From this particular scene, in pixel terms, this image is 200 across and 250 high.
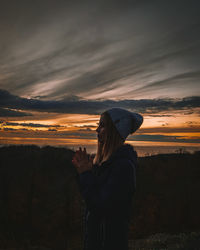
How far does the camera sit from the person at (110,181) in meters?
1.52

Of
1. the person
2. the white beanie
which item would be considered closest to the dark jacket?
the person

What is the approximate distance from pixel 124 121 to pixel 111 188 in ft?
1.89

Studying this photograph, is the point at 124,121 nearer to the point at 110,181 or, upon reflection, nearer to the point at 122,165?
the point at 122,165

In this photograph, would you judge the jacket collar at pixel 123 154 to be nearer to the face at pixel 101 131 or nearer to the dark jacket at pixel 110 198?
the dark jacket at pixel 110 198

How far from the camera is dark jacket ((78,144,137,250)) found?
4.98ft

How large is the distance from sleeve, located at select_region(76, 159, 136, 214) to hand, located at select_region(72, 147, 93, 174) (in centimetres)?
7

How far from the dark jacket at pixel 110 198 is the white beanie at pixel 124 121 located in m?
0.14

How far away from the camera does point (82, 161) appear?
1.67m

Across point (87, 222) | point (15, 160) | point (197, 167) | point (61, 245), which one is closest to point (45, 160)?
point (15, 160)

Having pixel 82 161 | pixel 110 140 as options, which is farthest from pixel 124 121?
pixel 82 161

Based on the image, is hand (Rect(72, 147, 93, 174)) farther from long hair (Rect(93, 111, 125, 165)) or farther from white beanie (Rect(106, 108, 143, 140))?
white beanie (Rect(106, 108, 143, 140))

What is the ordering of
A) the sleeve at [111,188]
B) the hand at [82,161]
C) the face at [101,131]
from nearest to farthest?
the sleeve at [111,188], the hand at [82,161], the face at [101,131]

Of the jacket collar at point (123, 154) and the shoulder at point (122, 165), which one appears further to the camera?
the jacket collar at point (123, 154)

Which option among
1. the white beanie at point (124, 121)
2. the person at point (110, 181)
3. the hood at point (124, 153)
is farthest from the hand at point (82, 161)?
the white beanie at point (124, 121)
